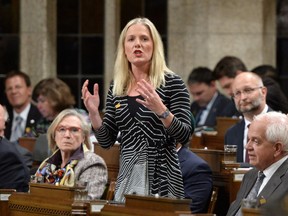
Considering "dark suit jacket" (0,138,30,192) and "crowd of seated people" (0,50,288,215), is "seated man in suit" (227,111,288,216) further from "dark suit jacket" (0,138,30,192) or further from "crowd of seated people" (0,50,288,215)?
"dark suit jacket" (0,138,30,192)

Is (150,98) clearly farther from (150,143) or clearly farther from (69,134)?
(69,134)

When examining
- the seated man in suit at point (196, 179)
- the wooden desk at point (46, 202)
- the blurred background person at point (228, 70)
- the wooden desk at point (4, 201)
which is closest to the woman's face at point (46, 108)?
the blurred background person at point (228, 70)

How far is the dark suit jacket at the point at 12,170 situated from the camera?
847 cm

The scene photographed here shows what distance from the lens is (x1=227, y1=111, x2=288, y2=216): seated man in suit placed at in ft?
21.7

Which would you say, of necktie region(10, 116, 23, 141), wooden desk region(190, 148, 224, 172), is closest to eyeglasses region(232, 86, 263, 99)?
wooden desk region(190, 148, 224, 172)

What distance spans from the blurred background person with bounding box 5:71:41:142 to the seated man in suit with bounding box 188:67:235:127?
1642 millimetres

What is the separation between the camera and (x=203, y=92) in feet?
39.0

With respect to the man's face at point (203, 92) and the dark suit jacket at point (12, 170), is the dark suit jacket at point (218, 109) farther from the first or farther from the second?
the dark suit jacket at point (12, 170)

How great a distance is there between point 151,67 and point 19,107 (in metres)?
5.62

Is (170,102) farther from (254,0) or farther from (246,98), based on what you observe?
(254,0)

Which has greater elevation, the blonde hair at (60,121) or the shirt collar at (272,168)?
the blonde hair at (60,121)

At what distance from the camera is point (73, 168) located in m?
7.97

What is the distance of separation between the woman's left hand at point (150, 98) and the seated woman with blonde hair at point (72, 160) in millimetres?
1715

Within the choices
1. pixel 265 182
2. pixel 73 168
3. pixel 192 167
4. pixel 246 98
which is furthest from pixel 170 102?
pixel 246 98
